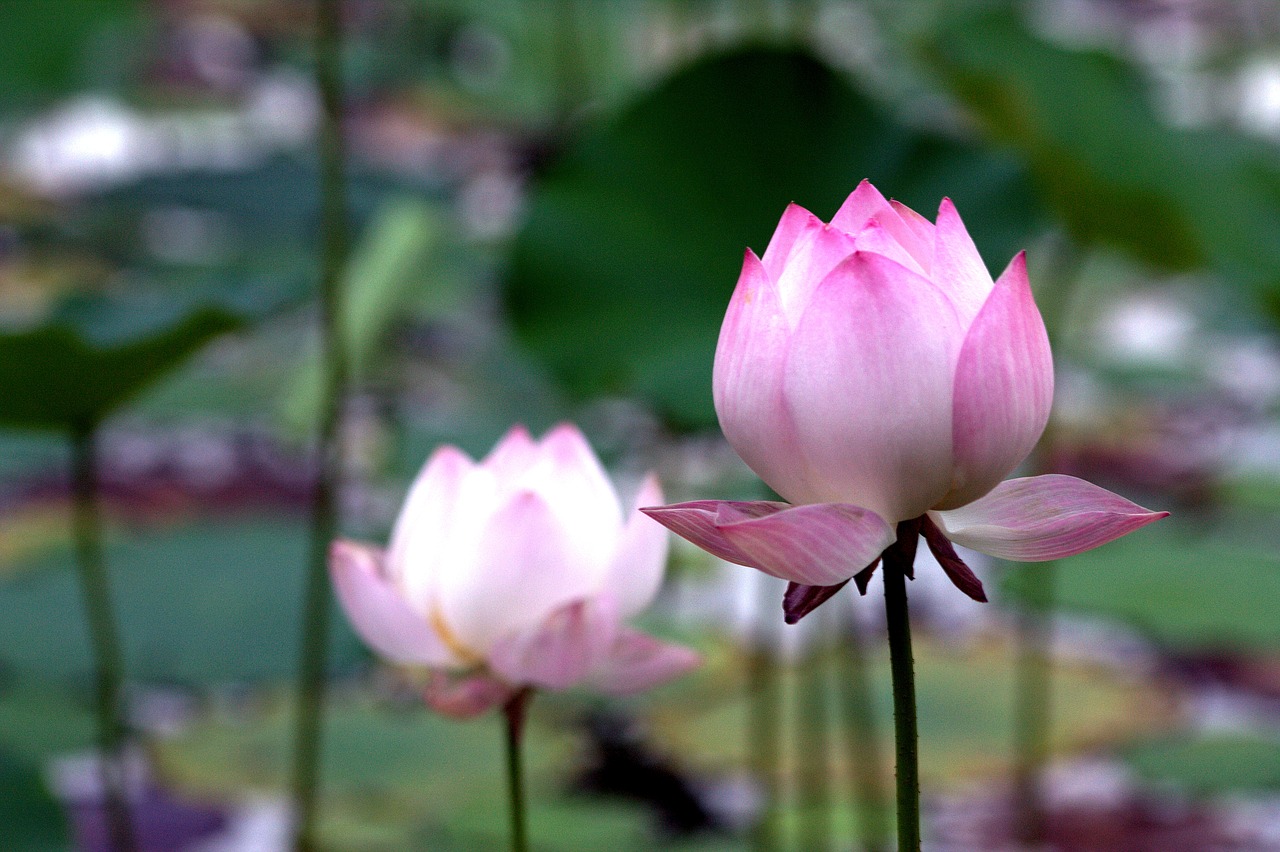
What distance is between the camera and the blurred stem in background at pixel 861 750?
0.81 meters

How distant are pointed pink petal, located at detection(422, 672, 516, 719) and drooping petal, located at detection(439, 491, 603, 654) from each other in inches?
0.5

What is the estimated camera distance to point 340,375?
683 mm

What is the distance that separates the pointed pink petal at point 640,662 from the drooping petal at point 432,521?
0.05m

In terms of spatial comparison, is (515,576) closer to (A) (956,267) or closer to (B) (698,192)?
(A) (956,267)

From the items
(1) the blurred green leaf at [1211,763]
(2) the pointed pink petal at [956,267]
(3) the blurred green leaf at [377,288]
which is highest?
(3) the blurred green leaf at [377,288]

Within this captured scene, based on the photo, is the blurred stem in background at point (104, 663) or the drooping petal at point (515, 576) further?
the blurred stem in background at point (104, 663)

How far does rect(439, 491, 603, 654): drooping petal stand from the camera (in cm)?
35

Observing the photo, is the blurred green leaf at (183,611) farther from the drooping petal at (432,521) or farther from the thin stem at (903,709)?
the thin stem at (903,709)

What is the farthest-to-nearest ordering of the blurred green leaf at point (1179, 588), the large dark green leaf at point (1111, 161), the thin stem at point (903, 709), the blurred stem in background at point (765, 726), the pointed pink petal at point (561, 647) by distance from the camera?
the blurred green leaf at point (1179, 588), the blurred stem in background at point (765, 726), the large dark green leaf at point (1111, 161), the pointed pink petal at point (561, 647), the thin stem at point (903, 709)

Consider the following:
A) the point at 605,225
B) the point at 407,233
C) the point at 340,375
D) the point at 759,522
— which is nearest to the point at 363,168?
the point at 407,233

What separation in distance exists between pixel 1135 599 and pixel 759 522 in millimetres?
862

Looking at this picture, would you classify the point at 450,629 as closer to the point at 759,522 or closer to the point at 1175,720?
the point at 759,522

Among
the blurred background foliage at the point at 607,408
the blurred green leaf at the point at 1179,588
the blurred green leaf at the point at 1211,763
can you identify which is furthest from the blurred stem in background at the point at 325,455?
the blurred green leaf at the point at 1211,763

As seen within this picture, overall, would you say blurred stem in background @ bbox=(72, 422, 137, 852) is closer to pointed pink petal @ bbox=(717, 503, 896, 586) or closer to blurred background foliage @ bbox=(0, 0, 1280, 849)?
blurred background foliage @ bbox=(0, 0, 1280, 849)
